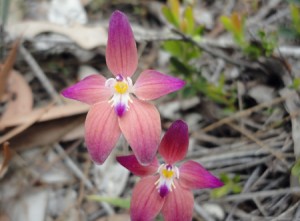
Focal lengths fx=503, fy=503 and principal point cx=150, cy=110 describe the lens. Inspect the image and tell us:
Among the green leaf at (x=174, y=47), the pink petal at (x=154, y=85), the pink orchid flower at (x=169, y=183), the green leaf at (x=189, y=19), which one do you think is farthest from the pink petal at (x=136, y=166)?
the green leaf at (x=189, y=19)

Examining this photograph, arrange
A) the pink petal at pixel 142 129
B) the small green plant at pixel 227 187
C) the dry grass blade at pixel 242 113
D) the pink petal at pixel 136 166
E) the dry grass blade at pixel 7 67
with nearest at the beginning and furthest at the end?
the pink petal at pixel 142 129, the pink petal at pixel 136 166, the small green plant at pixel 227 187, the dry grass blade at pixel 242 113, the dry grass blade at pixel 7 67

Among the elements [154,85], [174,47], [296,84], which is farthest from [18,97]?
[296,84]

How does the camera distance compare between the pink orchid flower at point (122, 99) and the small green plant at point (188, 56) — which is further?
the small green plant at point (188, 56)

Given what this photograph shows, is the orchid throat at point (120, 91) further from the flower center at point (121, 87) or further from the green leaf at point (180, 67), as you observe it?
the green leaf at point (180, 67)

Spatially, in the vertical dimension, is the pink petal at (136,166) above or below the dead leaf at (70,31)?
below

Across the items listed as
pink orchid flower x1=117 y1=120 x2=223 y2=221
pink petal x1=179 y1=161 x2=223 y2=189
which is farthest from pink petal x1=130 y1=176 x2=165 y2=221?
pink petal x1=179 y1=161 x2=223 y2=189

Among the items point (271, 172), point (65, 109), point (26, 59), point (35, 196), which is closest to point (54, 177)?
point (35, 196)

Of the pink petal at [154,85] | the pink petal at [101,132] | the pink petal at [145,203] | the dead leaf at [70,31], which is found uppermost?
the pink petal at [154,85]
